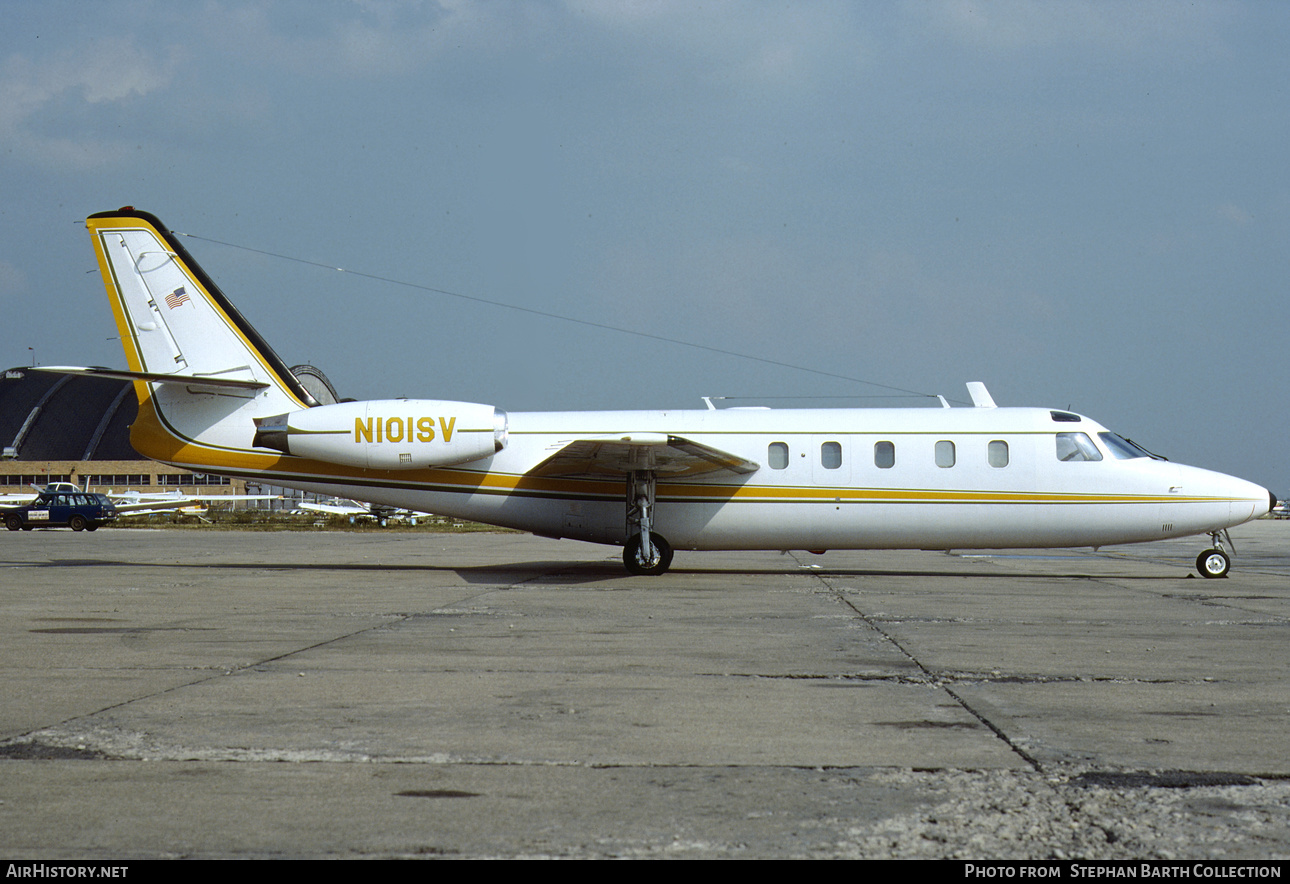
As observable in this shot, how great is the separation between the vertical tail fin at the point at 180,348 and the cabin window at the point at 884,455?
10.6 metres

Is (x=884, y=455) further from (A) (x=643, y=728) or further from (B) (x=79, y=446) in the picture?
(B) (x=79, y=446)

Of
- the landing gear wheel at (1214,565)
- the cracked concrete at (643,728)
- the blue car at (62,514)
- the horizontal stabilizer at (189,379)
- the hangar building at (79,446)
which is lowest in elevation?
the cracked concrete at (643,728)

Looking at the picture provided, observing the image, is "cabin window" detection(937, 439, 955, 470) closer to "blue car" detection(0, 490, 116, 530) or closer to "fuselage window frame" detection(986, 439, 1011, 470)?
"fuselage window frame" detection(986, 439, 1011, 470)

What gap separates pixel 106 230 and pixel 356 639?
13387 millimetres

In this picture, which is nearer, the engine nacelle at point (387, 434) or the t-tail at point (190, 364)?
the engine nacelle at point (387, 434)

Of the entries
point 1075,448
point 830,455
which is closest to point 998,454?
point 1075,448

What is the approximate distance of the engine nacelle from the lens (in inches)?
747

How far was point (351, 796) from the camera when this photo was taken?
16.4 feet

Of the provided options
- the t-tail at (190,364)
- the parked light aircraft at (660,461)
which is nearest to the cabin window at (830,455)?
the parked light aircraft at (660,461)

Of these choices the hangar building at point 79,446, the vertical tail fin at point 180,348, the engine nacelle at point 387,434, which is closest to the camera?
the engine nacelle at point 387,434

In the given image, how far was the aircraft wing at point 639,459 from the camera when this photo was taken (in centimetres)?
1794

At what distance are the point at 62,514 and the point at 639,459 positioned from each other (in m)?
37.8

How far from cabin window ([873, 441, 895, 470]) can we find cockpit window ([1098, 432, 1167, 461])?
369cm

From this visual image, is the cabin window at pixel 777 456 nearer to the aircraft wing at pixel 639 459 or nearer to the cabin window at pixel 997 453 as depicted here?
the aircraft wing at pixel 639 459
